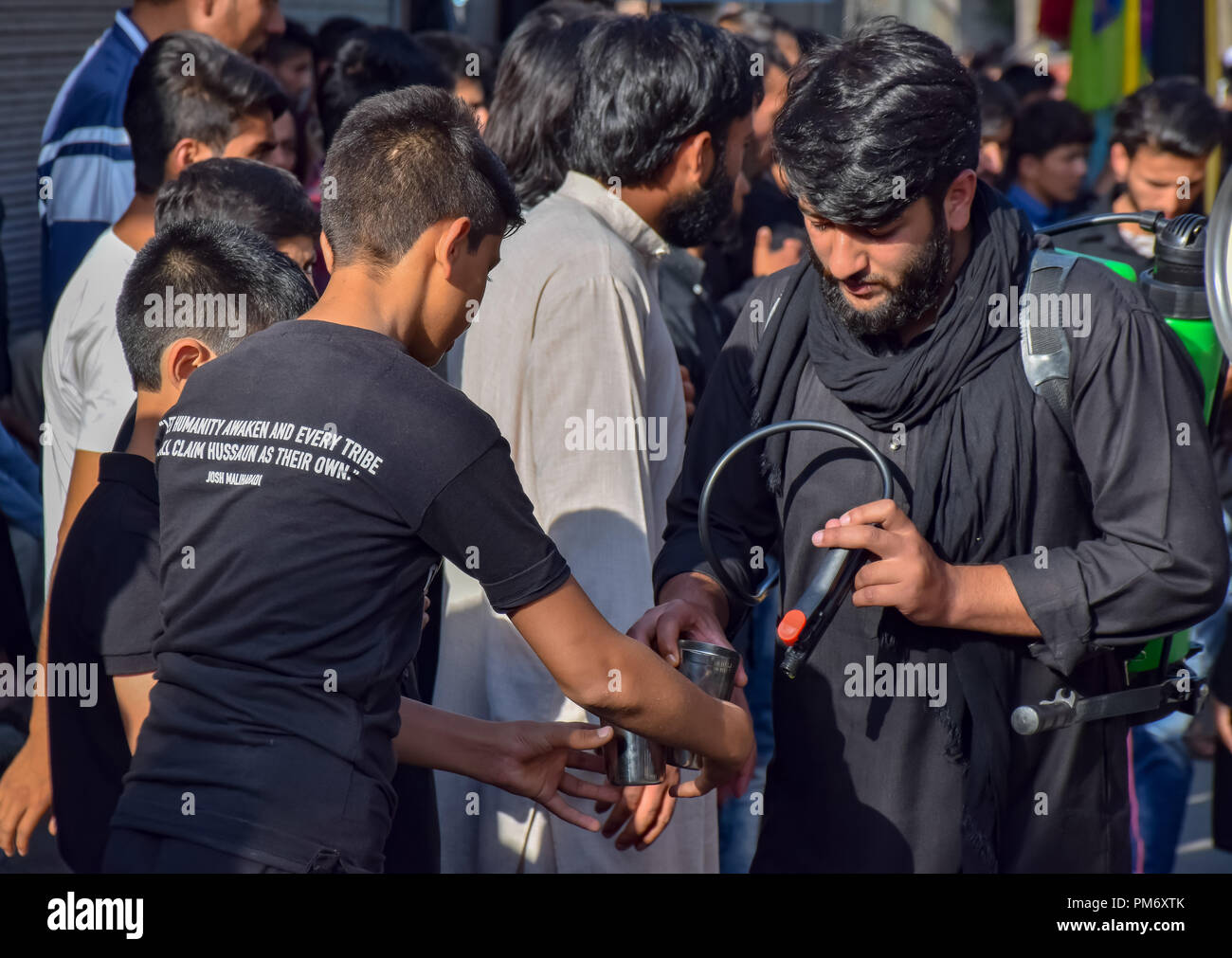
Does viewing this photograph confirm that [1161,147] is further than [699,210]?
Yes

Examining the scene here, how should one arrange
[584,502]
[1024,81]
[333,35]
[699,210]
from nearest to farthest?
[584,502]
[699,210]
[333,35]
[1024,81]

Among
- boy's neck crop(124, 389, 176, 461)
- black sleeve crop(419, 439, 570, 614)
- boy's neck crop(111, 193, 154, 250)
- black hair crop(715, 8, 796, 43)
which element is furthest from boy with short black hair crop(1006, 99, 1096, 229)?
black sleeve crop(419, 439, 570, 614)

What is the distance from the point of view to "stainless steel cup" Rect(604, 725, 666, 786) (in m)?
2.24

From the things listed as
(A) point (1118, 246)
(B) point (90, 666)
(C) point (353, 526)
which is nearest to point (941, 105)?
(C) point (353, 526)

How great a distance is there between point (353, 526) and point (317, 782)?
0.33 meters

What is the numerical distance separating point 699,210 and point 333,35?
3.64 m

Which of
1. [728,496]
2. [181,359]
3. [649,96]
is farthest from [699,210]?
[181,359]

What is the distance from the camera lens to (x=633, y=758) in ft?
7.38

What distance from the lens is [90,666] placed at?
2.18 meters

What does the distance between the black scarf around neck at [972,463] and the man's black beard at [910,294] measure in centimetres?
4

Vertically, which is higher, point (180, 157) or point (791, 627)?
point (180, 157)

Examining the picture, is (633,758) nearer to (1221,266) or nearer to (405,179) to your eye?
(405,179)

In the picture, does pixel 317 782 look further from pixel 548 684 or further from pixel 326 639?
pixel 548 684

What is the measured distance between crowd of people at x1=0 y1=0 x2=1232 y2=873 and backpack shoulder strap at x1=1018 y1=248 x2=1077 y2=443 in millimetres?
22
